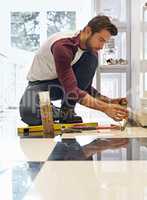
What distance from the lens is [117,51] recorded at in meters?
2.54

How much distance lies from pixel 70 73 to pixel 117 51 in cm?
95

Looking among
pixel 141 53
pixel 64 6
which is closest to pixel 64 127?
pixel 141 53

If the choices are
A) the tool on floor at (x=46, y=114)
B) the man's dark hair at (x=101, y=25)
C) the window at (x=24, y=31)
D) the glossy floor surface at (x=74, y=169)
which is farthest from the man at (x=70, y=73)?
the window at (x=24, y=31)

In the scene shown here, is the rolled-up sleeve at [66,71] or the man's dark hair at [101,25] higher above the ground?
the man's dark hair at [101,25]

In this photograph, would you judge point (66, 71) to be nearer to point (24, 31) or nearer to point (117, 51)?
point (117, 51)

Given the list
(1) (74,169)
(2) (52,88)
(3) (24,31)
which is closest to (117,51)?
(2) (52,88)

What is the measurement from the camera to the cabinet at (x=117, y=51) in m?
2.45

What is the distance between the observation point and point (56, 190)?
27.1 inches

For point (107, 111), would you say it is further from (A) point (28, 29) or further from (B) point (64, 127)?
(A) point (28, 29)

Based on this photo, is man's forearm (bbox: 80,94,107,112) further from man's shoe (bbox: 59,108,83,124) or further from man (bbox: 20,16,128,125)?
man's shoe (bbox: 59,108,83,124)

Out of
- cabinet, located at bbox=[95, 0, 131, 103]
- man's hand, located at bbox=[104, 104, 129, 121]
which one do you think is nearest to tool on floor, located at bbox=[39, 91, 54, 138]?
man's hand, located at bbox=[104, 104, 129, 121]

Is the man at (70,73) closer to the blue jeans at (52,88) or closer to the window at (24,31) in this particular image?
the blue jeans at (52,88)

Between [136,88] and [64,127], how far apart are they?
65cm

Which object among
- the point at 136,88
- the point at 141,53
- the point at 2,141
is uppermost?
the point at 141,53
